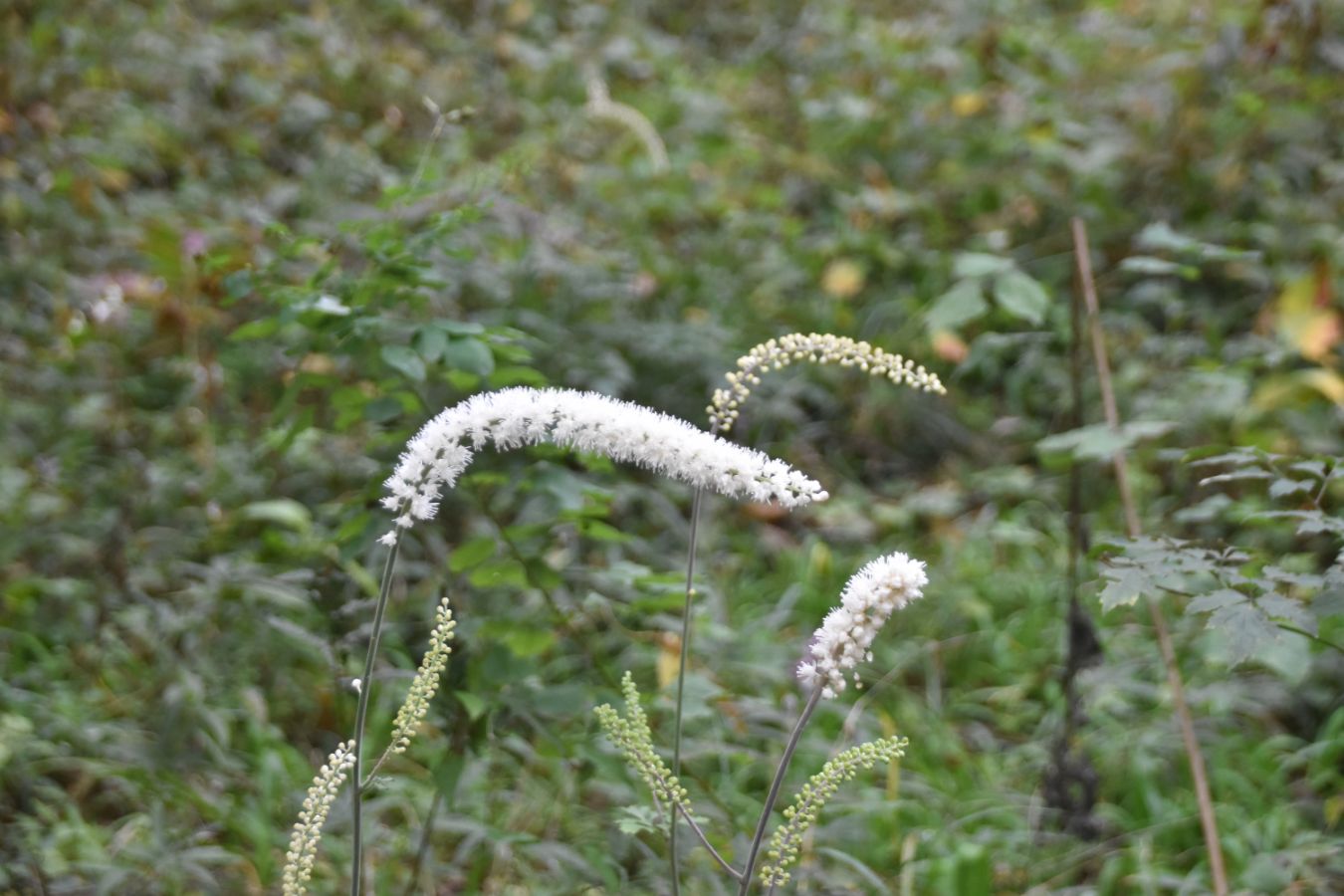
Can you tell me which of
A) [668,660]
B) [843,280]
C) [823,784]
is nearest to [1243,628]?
[823,784]

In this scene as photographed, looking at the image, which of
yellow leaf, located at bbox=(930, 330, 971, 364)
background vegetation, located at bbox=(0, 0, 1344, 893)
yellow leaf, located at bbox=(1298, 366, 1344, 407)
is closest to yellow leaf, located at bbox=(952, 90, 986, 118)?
background vegetation, located at bbox=(0, 0, 1344, 893)

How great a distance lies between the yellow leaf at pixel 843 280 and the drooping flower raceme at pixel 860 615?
3.53m

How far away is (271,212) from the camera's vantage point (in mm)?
4535

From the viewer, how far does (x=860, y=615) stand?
1.07 metres

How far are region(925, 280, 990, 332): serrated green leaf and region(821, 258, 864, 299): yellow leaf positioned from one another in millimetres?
2341

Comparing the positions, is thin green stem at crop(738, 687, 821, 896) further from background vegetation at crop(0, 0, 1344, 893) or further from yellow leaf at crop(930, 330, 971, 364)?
yellow leaf at crop(930, 330, 971, 364)

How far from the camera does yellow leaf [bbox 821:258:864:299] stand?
4.53 m

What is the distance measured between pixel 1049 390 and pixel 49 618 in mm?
3352

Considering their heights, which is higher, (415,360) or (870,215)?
(870,215)

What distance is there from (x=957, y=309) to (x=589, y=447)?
3.84ft

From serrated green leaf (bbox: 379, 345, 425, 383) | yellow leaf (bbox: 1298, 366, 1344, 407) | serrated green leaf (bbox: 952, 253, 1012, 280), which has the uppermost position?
yellow leaf (bbox: 1298, 366, 1344, 407)

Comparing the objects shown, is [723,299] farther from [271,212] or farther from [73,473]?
[73,473]

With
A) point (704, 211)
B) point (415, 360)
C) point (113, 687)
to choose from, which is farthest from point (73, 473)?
point (704, 211)

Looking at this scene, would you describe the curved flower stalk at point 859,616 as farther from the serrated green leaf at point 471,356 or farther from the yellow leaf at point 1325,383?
the yellow leaf at point 1325,383
